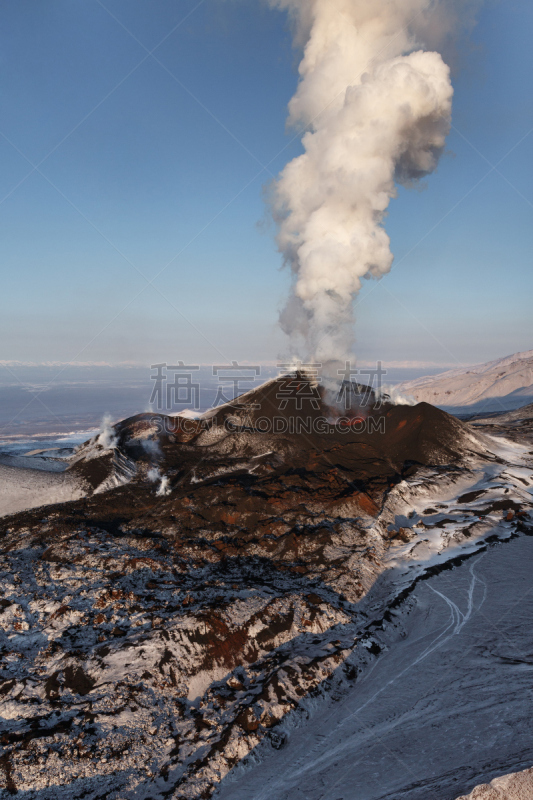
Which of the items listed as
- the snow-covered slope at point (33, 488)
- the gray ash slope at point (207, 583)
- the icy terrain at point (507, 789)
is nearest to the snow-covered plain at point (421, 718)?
the icy terrain at point (507, 789)

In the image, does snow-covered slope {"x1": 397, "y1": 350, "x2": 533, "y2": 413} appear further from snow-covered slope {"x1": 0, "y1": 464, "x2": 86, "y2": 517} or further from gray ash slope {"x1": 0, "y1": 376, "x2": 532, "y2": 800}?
snow-covered slope {"x1": 0, "y1": 464, "x2": 86, "y2": 517}

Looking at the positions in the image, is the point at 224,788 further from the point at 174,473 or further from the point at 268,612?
the point at 174,473

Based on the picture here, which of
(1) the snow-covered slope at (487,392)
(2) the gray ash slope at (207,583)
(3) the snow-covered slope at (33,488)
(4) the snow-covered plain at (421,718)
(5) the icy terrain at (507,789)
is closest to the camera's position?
(5) the icy terrain at (507,789)

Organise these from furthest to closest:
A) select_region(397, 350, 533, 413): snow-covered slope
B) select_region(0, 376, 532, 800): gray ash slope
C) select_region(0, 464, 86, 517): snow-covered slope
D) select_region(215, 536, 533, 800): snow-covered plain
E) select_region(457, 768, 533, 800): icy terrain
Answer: select_region(397, 350, 533, 413): snow-covered slope, select_region(0, 464, 86, 517): snow-covered slope, select_region(0, 376, 532, 800): gray ash slope, select_region(215, 536, 533, 800): snow-covered plain, select_region(457, 768, 533, 800): icy terrain

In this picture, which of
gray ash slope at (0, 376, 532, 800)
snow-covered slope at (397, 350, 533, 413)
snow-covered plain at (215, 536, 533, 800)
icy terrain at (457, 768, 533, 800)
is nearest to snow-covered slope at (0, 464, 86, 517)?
gray ash slope at (0, 376, 532, 800)

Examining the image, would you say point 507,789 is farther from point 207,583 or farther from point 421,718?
point 207,583

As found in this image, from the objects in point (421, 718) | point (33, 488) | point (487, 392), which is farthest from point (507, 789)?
point (487, 392)

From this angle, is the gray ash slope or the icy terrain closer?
the icy terrain

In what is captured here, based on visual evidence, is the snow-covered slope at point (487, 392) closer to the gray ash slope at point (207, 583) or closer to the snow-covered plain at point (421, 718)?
the gray ash slope at point (207, 583)

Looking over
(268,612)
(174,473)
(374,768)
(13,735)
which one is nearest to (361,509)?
(268,612)
